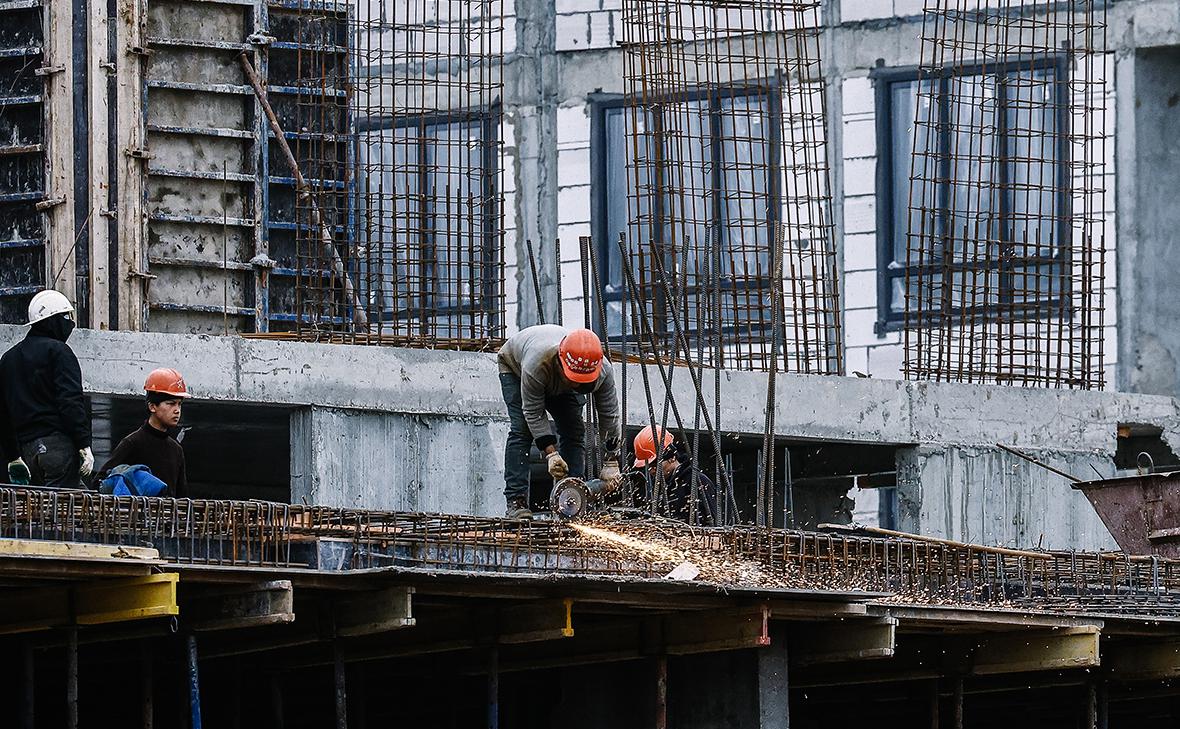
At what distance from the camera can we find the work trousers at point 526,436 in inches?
659

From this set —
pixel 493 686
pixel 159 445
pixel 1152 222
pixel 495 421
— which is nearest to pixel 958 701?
→ pixel 493 686

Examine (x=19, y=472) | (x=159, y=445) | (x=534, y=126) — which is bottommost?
(x=19, y=472)

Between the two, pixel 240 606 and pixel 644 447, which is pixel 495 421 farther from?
pixel 240 606

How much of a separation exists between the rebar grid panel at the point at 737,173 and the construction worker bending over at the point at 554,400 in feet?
19.3

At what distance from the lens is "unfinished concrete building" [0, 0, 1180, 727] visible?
14633 mm

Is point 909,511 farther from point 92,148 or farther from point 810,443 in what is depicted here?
point 92,148

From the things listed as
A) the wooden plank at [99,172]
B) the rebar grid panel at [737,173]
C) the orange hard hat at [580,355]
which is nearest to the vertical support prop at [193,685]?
the orange hard hat at [580,355]

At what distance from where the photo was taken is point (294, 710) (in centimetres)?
1772

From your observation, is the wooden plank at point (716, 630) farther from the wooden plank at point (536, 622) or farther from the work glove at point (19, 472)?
the work glove at point (19, 472)

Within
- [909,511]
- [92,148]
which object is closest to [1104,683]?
[909,511]

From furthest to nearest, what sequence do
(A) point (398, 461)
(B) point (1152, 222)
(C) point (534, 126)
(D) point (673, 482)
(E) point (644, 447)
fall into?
1. (C) point (534, 126)
2. (B) point (1152, 222)
3. (A) point (398, 461)
4. (D) point (673, 482)
5. (E) point (644, 447)

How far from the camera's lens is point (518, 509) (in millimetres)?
16547

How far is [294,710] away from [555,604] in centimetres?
388

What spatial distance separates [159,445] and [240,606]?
1.94m
